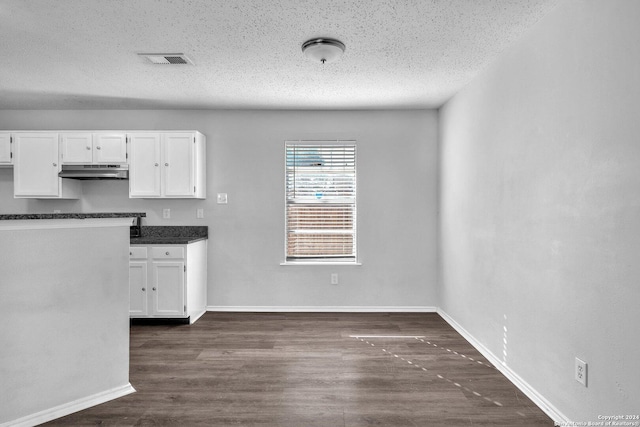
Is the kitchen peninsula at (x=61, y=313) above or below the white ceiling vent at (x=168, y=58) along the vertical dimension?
below

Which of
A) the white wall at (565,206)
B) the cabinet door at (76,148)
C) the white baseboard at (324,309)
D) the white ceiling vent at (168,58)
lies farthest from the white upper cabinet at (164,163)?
the white wall at (565,206)

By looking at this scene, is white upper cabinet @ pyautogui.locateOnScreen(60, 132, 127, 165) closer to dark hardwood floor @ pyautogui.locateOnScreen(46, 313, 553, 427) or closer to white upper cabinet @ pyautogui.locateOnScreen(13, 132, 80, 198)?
white upper cabinet @ pyautogui.locateOnScreen(13, 132, 80, 198)

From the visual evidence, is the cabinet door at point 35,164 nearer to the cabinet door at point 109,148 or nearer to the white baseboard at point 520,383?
the cabinet door at point 109,148

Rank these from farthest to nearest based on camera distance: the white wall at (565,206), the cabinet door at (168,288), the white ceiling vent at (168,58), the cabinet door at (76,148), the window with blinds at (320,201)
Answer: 1. the window with blinds at (320,201)
2. the cabinet door at (76,148)
3. the cabinet door at (168,288)
4. the white ceiling vent at (168,58)
5. the white wall at (565,206)

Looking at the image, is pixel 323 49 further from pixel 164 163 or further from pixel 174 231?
pixel 174 231

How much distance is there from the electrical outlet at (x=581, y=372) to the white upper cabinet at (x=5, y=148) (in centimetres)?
540

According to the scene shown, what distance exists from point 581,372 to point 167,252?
3.60 metres

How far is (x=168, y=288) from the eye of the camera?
3949mm

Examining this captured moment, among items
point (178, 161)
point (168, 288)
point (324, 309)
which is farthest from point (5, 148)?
point (324, 309)

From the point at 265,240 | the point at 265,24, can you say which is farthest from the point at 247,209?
the point at 265,24

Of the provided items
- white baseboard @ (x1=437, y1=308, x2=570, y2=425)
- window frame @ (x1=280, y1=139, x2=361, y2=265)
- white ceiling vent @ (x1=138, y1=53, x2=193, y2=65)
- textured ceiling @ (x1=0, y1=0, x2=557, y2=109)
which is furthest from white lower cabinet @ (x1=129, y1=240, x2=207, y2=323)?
white baseboard @ (x1=437, y1=308, x2=570, y2=425)

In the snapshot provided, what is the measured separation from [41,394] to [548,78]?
3.45m

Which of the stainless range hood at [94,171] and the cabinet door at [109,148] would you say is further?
the cabinet door at [109,148]

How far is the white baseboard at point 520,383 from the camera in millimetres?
2129
